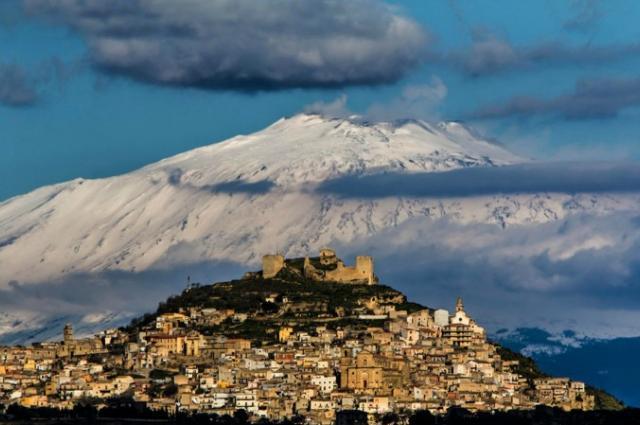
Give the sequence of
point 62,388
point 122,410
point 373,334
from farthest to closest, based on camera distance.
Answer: point 373,334 → point 62,388 → point 122,410

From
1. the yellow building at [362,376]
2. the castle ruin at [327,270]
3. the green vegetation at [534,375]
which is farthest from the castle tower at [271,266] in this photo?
the yellow building at [362,376]

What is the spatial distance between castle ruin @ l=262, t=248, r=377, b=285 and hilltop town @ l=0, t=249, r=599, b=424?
0.46 feet

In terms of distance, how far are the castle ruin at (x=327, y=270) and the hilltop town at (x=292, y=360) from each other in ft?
0.46

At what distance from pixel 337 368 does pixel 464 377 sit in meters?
6.66

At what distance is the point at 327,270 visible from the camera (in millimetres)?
165875

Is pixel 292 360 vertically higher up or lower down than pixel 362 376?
higher up

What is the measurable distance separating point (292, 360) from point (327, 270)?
29.1m

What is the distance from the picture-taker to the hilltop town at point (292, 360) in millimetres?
126500

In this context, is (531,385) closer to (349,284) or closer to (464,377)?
(464,377)

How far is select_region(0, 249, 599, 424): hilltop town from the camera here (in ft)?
415

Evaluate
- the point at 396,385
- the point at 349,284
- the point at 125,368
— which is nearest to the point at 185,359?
the point at 125,368

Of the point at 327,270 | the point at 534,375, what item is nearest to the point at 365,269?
the point at 327,270

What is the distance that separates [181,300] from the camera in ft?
529

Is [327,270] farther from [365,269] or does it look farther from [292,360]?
[292,360]
